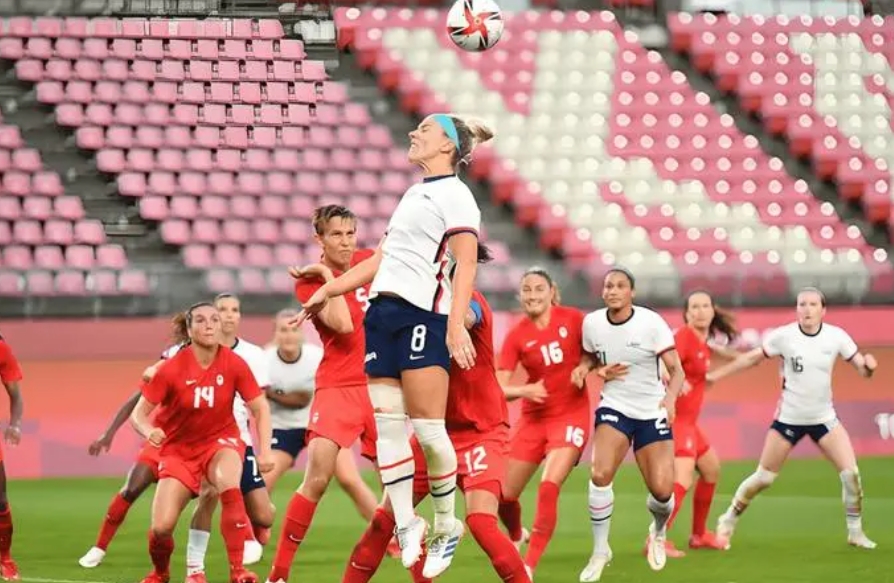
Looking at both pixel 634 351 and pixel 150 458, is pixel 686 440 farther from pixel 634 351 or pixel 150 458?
pixel 150 458

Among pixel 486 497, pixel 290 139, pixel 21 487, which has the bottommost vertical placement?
pixel 21 487

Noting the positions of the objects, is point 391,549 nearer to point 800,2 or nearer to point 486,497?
point 486,497

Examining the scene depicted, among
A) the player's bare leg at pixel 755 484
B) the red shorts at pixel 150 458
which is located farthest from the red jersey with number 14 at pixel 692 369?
the red shorts at pixel 150 458

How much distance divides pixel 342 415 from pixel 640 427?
95.6 inches

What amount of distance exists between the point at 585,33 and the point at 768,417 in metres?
8.39

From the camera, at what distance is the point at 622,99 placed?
25641mm

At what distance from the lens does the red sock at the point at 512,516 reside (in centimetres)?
1108

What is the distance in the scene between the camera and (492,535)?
7836 mm

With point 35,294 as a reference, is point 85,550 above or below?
below

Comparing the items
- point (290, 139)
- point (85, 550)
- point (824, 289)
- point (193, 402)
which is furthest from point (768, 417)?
point (193, 402)

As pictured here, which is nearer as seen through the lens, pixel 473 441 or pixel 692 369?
pixel 473 441

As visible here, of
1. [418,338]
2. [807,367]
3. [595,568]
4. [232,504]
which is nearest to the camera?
[418,338]

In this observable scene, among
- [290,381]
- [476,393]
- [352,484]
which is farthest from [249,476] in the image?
[476,393]

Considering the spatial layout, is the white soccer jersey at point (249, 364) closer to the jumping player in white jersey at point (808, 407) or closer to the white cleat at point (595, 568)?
the white cleat at point (595, 568)
